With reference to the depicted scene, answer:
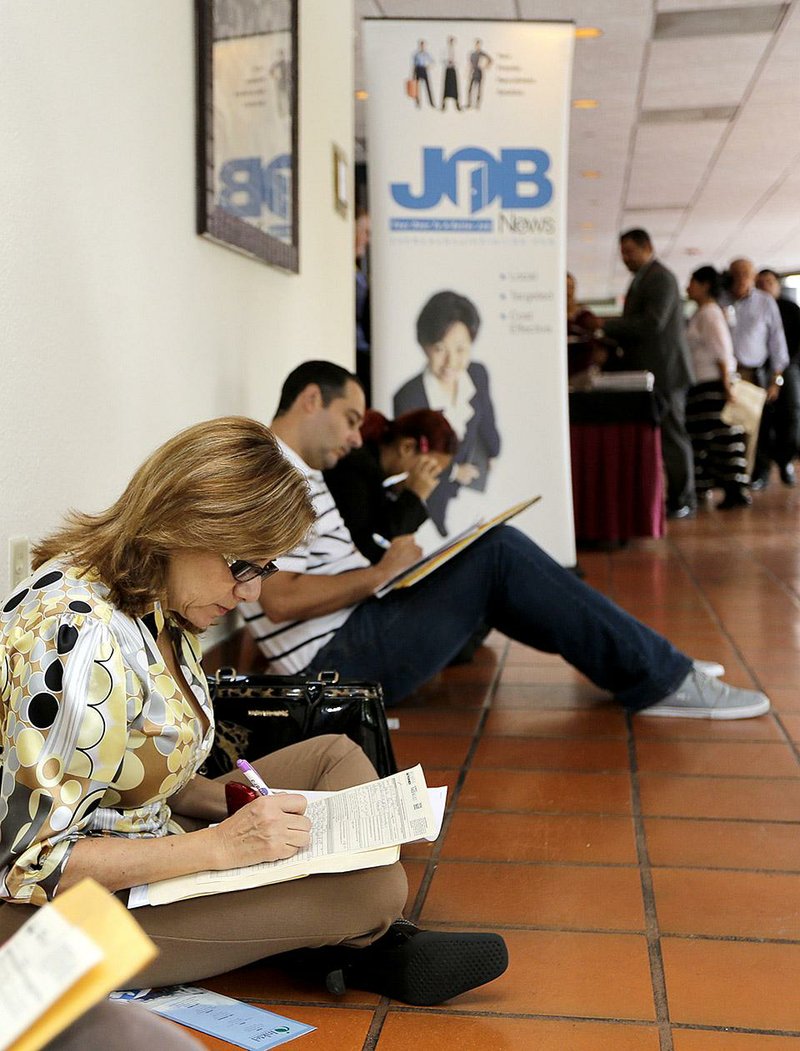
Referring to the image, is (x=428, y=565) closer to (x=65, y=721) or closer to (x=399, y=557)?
(x=399, y=557)

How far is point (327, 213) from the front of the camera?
14.8ft

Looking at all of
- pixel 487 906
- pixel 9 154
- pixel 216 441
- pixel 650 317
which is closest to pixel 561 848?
pixel 487 906

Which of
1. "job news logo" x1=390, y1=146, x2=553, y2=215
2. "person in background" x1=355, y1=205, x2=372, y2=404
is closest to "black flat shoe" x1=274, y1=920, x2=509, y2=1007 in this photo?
"job news logo" x1=390, y1=146, x2=553, y2=215

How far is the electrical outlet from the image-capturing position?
77.0 inches

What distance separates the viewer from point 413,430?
3.34 m

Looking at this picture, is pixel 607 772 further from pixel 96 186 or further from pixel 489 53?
pixel 489 53

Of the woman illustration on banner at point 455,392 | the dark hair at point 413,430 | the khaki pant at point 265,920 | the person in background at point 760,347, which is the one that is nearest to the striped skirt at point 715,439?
the person in background at point 760,347

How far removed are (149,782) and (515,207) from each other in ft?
11.0

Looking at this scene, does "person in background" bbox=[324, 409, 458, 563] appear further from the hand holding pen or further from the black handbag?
the hand holding pen

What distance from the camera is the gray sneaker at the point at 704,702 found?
285cm

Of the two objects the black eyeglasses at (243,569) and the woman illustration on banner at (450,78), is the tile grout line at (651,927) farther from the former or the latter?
the woman illustration on banner at (450,78)

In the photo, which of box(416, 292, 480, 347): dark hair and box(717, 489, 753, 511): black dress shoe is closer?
box(416, 292, 480, 347): dark hair

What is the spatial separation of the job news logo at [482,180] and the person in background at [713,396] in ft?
11.9

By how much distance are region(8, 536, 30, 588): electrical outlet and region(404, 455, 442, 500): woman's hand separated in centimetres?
122
